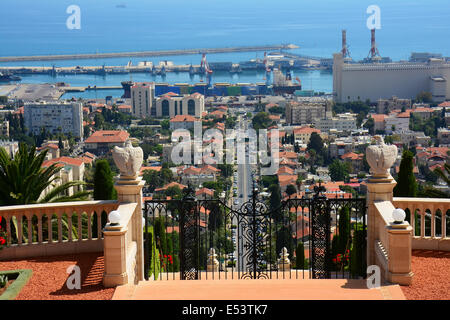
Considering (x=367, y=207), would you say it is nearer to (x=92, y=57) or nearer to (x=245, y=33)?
(x=92, y=57)

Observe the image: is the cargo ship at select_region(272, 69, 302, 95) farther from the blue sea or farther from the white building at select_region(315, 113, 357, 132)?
the white building at select_region(315, 113, 357, 132)

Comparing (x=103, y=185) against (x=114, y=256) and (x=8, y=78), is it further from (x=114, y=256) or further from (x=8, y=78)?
(x=8, y=78)

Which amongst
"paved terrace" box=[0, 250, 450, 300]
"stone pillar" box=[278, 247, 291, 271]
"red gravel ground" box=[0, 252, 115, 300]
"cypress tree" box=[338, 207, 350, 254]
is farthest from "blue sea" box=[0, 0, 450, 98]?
"paved terrace" box=[0, 250, 450, 300]

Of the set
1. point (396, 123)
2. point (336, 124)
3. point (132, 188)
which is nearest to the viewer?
point (132, 188)

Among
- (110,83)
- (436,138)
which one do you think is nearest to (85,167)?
(436,138)

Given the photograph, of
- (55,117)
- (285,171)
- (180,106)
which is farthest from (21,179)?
(180,106)

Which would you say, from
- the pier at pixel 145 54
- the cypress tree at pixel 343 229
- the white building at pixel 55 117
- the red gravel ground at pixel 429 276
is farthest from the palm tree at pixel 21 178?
the pier at pixel 145 54

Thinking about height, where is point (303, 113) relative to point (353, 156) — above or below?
above

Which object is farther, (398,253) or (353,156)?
(353,156)
